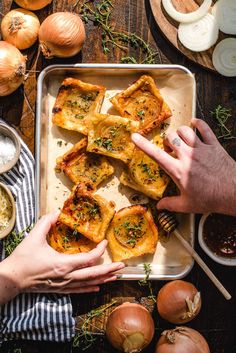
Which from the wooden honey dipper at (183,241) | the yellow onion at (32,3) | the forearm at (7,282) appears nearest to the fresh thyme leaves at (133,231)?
the wooden honey dipper at (183,241)

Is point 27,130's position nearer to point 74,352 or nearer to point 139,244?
point 139,244

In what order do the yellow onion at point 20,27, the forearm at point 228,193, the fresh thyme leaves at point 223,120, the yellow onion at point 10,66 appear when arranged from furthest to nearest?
the fresh thyme leaves at point 223,120, the yellow onion at point 20,27, the yellow onion at point 10,66, the forearm at point 228,193

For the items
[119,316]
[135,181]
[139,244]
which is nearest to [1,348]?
[119,316]

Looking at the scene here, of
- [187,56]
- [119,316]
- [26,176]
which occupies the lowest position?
[119,316]

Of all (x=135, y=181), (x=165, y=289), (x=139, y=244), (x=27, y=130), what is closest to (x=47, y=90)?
(x=27, y=130)

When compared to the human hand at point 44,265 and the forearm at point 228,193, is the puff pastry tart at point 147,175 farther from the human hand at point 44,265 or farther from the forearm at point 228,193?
the human hand at point 44,265

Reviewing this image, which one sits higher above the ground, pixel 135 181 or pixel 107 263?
pixel 135 181

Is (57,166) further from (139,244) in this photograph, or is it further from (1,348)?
(1,348)
